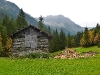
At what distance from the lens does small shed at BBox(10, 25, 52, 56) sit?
1860 inches

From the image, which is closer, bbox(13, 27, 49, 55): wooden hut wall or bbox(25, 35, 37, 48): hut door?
bbox(13, 27, 49, 55): wooden hut wall

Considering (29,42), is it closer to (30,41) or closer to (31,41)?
(30,41)

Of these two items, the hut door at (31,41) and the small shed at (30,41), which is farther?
the hut door at (31,41)

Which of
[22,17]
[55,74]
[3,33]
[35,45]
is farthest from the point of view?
[22,17]

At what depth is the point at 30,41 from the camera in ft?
157

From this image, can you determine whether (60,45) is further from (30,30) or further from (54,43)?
(30,30)

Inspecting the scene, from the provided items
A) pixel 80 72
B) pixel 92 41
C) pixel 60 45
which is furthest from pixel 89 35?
pixel 80 72

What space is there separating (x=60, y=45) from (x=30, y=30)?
9425cm

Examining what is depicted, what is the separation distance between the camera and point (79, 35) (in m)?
171

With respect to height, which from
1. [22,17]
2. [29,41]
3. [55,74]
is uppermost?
[22,17]

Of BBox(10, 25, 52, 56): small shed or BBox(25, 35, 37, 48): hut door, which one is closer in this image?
BBox(10, 25, 52, 56): small shed

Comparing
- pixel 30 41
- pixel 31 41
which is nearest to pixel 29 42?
pixel 30 41

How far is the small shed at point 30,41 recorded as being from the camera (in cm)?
4725

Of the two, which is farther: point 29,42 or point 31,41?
point 29,42
